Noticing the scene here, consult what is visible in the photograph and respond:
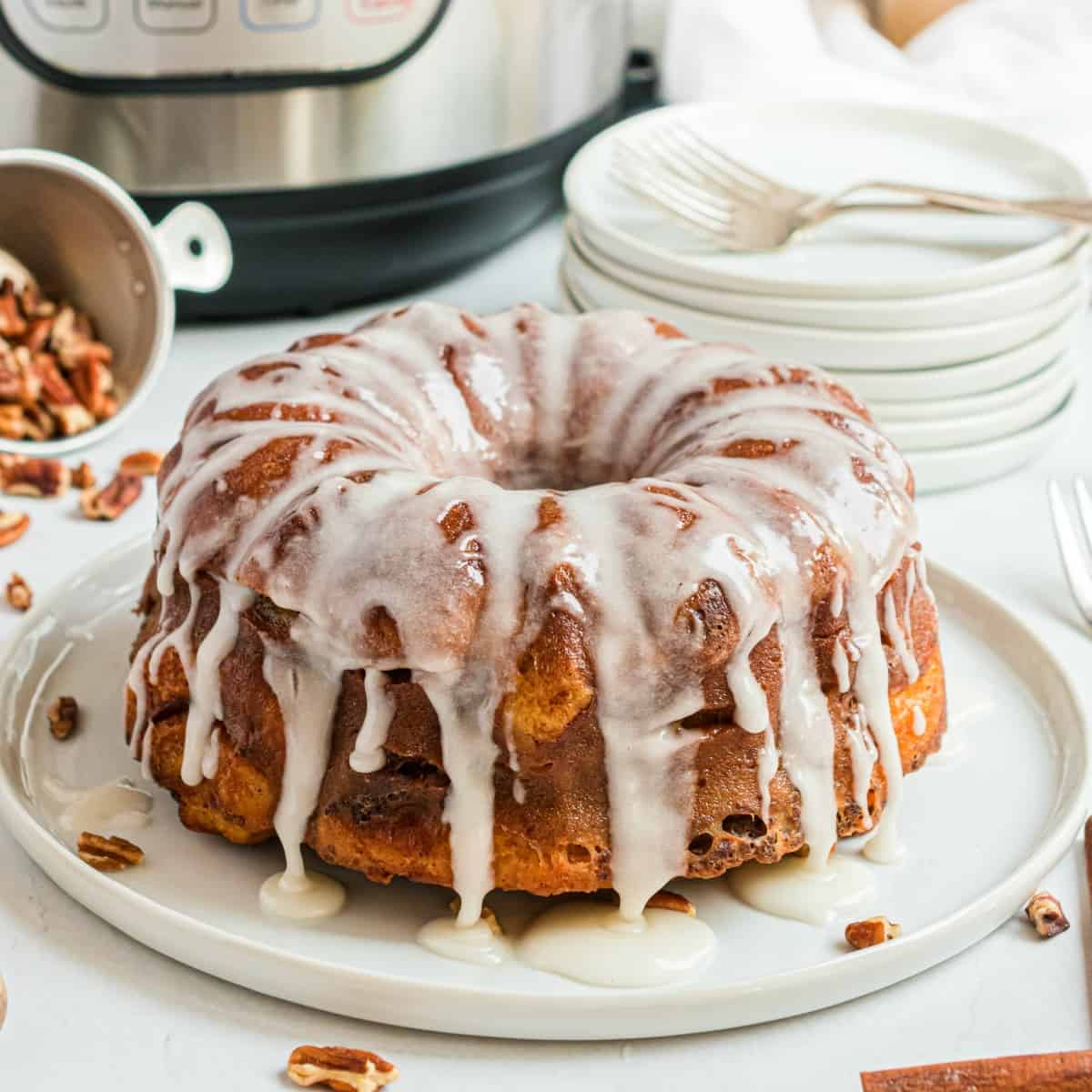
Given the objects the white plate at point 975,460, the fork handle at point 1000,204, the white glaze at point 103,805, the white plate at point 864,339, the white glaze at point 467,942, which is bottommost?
the white plate at point 975,460

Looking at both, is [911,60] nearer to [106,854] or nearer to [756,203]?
[756,203]

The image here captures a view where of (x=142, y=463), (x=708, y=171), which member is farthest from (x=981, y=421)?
(x=142, y=463)

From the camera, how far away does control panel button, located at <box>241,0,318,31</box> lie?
167cm

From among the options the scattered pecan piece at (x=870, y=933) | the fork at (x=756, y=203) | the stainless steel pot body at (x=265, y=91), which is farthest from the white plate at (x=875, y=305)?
the scattered pecan piece at (x=870, y=933)

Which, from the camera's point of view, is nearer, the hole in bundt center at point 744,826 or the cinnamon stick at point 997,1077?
the cinnamon stick at point 997,1077

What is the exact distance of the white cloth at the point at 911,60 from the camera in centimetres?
215

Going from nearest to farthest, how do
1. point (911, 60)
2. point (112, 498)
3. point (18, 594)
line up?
point (18, 594) < point (112, 498) < point (911, 60)

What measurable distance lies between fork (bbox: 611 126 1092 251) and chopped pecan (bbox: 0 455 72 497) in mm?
649

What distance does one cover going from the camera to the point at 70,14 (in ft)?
5.44

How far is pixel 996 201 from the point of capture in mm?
1684

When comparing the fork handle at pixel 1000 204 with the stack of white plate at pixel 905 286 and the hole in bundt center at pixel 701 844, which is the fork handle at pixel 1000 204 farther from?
the hole in bundt center at pixel 701 844

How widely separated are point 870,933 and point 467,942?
23 centimetres

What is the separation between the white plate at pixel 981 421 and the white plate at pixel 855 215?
128 millimetres

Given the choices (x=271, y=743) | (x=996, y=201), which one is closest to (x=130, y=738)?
(x=271, y=743)
